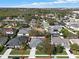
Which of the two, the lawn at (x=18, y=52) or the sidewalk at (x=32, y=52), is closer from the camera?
the sidewalk at (x=32, y=52)

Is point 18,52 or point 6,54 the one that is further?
point 18,52

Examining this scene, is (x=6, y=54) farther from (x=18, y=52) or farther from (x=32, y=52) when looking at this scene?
(x=32, y=52)

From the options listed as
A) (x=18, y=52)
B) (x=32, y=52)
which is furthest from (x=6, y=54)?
(x=32, y=52)

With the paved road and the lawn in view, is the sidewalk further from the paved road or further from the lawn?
the paved road

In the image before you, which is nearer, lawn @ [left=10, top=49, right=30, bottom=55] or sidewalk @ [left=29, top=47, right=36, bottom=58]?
sidewalk @ [left=29, top=47, right=36, bottom=58]

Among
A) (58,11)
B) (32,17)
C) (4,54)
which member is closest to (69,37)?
(4,54)

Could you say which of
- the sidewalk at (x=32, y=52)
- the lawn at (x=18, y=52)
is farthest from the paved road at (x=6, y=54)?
the sidewalk at (x=32, y=52)

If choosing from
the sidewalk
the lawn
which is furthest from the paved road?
the sidewalk

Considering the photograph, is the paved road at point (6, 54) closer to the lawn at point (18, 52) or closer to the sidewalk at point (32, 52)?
the lawn at point (18, 52)

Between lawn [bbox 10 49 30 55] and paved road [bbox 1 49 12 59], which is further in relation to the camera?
lawn [bbox 10 49 30 55]

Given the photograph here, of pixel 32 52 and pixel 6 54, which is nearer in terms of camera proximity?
pixel 6 54

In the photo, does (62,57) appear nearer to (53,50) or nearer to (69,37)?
(53,50)
